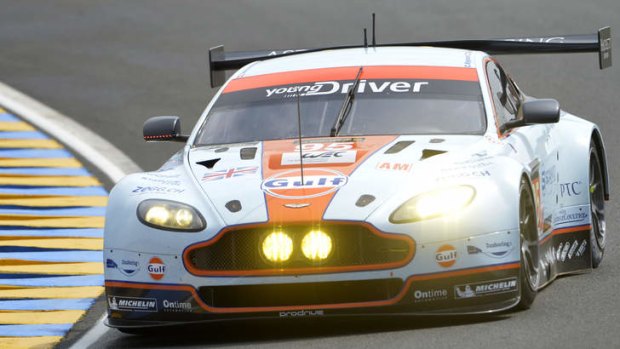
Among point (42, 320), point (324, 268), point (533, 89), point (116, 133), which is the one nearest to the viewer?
point (324, 268)

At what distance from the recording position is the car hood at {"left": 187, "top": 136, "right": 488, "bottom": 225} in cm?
784

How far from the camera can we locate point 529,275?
8172 mm

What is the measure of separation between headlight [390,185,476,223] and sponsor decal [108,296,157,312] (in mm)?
1230

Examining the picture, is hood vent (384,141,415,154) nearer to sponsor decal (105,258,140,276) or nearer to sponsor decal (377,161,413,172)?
sponsor decal (377,161,413,172)

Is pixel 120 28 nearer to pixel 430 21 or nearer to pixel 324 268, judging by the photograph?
pixel 430 21

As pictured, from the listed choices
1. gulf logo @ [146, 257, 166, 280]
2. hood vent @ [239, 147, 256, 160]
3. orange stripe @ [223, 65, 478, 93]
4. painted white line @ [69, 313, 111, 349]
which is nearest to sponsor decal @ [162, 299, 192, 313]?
gulf logo @ [146, 257, 166, 280]

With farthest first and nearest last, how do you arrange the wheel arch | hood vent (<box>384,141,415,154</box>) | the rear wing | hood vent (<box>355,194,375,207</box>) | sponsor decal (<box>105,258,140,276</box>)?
1. the rear wing
2. the wheel arch
3. hood vent (<box>384,141,415,154</box>)
4. sponsor decal (<box>105,258,140,276</box>)
5. hood vent (<box>355,194,375,207</box>)

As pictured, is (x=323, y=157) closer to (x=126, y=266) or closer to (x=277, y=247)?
(x=277, y=247)

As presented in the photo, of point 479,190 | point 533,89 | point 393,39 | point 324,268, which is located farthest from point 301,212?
point 393,39

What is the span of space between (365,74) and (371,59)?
1.07ft

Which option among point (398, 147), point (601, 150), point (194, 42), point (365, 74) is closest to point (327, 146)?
point (398, 147)

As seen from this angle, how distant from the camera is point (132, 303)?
8.09 metres

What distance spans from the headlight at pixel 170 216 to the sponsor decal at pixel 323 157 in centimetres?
62

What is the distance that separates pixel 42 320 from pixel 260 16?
43.3 ft
